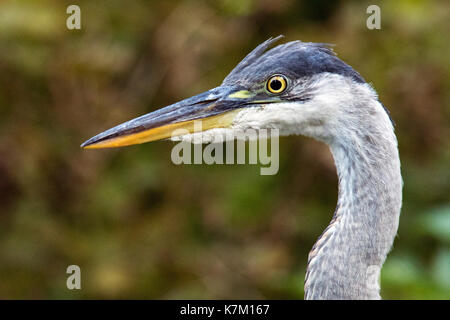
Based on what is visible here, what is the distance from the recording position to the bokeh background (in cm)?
473

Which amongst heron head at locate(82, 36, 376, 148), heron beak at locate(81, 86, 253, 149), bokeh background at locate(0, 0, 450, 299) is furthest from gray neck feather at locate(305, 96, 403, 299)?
bokeh background at locate(0, 0, 450, 299)

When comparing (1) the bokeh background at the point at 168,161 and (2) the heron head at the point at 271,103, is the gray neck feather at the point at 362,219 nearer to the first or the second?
(2) the heron head at the point at 271,103

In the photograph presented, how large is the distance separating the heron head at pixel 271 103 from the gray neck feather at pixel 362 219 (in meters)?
0.17

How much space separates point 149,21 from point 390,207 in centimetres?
338

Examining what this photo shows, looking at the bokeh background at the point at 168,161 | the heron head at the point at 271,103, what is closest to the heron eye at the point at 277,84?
the heron head at the point at 271,103

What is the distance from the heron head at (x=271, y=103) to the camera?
263 cm

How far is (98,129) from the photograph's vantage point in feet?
15.7

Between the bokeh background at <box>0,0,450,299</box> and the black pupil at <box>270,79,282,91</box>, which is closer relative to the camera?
the black pupil at <box>270,79,282,91</box>

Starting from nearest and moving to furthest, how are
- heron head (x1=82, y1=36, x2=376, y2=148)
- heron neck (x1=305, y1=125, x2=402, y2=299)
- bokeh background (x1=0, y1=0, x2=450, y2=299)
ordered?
1. heron neck (x1=305, y1=125, x2=402, y2=299)
2. heron head (x1=82, y1=36, x2=376, y2=148)
3. bokeh background (x1=0, y1=0, x2=450, y2=299)

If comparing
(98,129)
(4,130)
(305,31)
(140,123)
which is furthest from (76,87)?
(140,123)

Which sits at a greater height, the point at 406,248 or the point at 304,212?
the point at 304,212

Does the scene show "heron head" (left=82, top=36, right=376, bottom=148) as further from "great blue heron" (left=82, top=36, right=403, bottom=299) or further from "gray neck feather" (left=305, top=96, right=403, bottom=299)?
"gray neck feather" (left=305, top=96, right=403, bottom=299)

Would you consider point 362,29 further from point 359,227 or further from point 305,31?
point 359,227

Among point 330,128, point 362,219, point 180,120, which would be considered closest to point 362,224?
point 362,219
